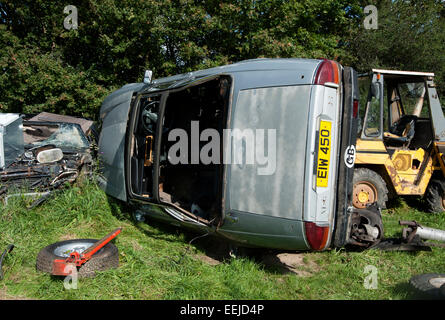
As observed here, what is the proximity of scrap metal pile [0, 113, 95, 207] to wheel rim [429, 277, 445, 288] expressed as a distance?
503 cm

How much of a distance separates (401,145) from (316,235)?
4612mm

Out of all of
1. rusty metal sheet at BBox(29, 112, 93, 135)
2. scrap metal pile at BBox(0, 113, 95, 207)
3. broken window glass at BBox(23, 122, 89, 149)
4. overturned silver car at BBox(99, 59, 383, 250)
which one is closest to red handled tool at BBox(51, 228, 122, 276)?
overturned silver car at BBox(99, 59, 383, 250)

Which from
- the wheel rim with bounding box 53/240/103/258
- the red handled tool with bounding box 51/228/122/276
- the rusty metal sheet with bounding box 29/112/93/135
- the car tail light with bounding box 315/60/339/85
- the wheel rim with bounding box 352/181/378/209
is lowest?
the wheel rim with bounding box 53/240/103/258

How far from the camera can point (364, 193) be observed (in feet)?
20.7

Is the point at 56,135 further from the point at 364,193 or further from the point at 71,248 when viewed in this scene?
the point at 364,193

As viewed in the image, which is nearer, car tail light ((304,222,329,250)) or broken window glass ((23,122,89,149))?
car tail light ((304,222,329,250))

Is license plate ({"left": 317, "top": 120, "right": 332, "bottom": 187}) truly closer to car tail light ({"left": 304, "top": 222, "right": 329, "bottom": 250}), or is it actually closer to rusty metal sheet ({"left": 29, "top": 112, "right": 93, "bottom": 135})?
car tail light ({"left": 304, "top": 222, "right": 329, "bottom": 250})

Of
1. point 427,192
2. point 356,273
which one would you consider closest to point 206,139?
point 356,273

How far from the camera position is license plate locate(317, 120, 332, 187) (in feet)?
11.1

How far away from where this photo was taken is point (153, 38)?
10.4 metres

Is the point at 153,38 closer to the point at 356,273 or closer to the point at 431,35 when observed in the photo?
the point at 356,273

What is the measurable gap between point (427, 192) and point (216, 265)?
4741mm

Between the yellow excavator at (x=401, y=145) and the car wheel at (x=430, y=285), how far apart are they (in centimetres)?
275

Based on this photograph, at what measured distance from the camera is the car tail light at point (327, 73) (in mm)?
3404
